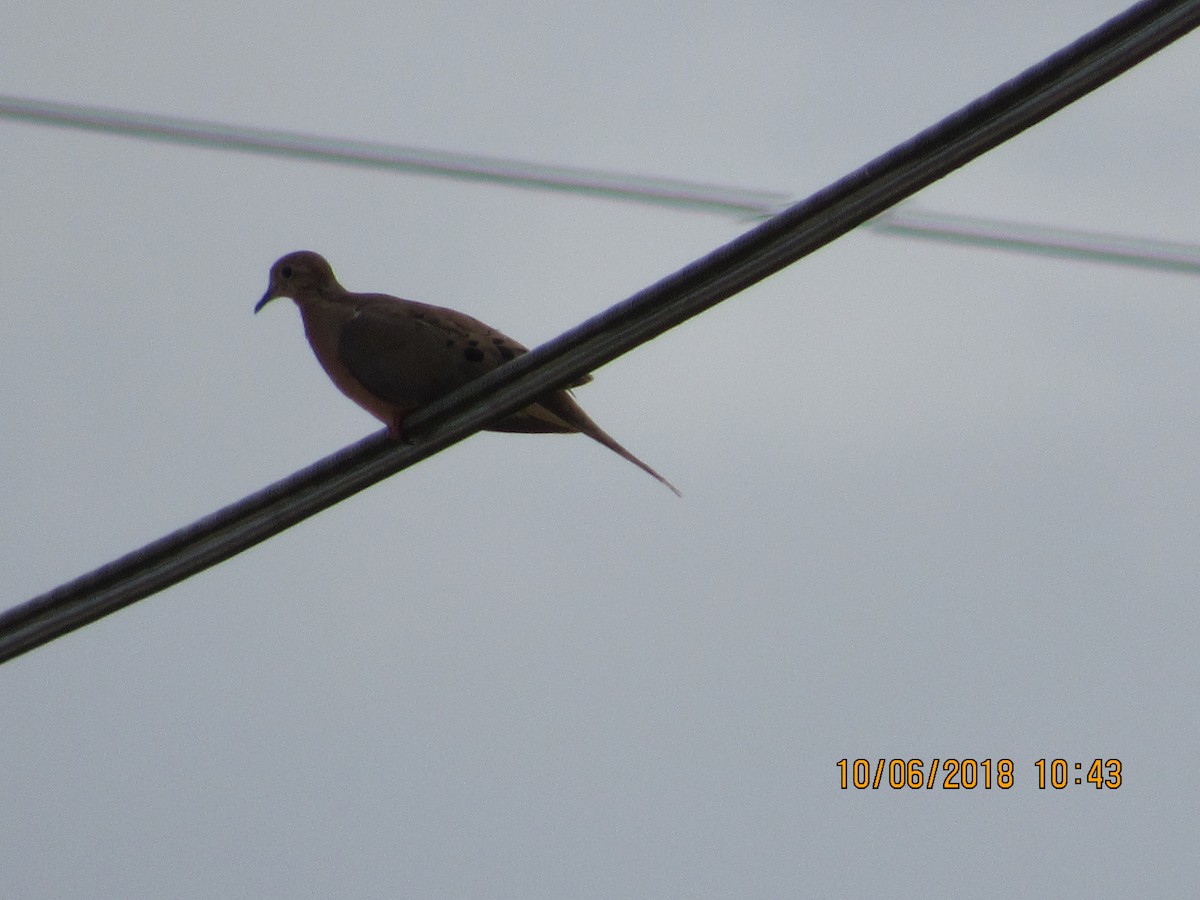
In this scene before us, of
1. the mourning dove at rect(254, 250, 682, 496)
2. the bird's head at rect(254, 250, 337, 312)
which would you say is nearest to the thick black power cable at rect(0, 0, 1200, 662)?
the mourning dove at rect(254, 250, 682, 496)

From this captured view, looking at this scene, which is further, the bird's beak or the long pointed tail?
the bird's beak

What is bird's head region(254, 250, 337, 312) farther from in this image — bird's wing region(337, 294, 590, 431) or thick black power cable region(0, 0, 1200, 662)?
thick black power cable region(0, 0, 1200, 662)

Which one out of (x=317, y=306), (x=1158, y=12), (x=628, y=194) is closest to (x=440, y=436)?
(x=1158, y=12)

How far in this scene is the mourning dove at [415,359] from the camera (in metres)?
3.97

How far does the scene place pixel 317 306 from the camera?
4.89 meters

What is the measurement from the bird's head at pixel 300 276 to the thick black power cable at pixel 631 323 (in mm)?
1988

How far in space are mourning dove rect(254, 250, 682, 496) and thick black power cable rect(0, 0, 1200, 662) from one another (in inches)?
27.5

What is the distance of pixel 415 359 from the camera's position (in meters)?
4.08

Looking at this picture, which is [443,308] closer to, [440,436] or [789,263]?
[440,436]

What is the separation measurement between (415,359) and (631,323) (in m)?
1.46

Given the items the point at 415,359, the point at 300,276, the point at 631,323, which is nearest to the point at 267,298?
the point at 300,276

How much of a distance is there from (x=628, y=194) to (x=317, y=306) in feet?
3.74

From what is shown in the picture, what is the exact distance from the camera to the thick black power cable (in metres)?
2.40

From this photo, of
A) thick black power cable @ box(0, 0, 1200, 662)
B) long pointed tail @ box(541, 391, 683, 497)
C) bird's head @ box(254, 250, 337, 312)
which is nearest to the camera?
thick black power cable @ box(0, 0, 1200, 662)
